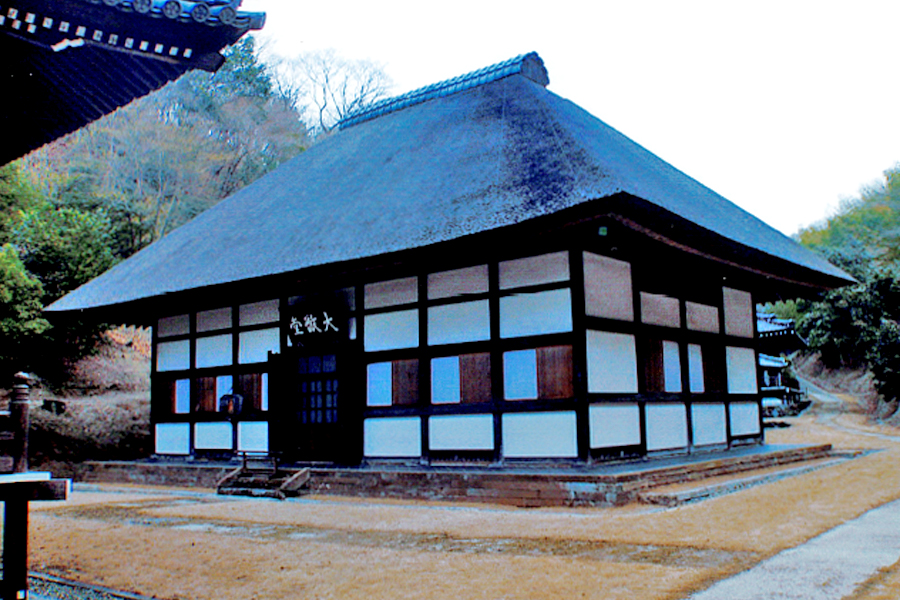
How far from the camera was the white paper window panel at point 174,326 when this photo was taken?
12.6 m

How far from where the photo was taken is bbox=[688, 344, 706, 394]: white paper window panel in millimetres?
10242

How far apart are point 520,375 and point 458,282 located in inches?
58.8

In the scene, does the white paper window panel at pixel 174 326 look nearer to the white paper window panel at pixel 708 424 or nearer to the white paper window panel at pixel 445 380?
the white paper window panel at pixel 445 380

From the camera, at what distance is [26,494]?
371 centimetres

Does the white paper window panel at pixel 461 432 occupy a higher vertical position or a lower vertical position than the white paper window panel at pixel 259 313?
lower

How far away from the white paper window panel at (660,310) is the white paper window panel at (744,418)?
6.96 ft

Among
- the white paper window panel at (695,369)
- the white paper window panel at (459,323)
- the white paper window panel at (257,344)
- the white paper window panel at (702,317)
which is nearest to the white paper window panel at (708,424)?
the white paper window panel at (695,369)

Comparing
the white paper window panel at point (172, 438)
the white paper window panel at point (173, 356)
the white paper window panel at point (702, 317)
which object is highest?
the white paper window panel at point (702, 317)

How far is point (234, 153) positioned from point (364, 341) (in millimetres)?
23632

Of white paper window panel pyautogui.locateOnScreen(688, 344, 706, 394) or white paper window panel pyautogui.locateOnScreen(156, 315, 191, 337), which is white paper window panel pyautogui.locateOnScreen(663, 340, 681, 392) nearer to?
white paper window panel pyautogui.locateOnScreen(688, 344, 706, 394)

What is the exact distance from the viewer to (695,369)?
10383mm

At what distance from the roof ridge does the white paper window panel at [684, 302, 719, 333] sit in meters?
5.14

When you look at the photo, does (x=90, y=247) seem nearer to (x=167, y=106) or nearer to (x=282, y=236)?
(x=282, y=236)

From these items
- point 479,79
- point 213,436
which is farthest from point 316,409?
point 479,79
